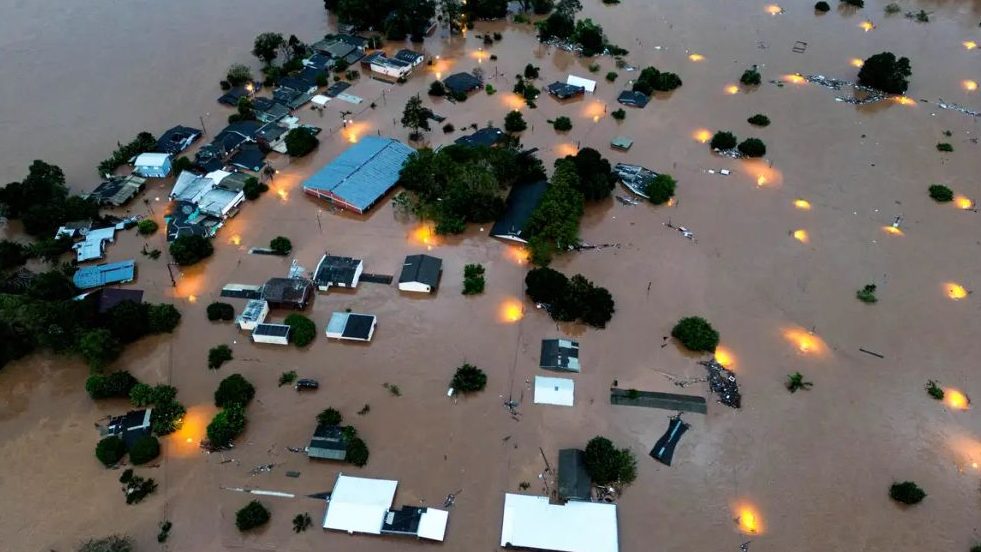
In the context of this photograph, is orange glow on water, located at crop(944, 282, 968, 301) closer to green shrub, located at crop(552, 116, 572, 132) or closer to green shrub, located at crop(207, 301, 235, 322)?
green shrub, located at crop(552, 116, 572, 132)

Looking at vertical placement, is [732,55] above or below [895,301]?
above

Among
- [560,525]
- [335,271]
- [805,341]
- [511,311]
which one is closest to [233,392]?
[335,271]

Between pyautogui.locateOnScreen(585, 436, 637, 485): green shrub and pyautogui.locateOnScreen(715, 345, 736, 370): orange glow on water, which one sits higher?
pyautogui.locateOnScreen(715, 345, 736, 370): orange glow on water

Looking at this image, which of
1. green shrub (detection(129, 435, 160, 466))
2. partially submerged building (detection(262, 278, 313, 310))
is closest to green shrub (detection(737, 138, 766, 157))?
partially submerged building (detection(262, 278, 313, 310))

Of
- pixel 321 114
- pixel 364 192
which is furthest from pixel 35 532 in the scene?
pixel 321 114

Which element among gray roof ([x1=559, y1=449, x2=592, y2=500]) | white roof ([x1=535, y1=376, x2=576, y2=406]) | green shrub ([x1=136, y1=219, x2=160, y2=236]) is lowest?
gray roof ([x1=559, y1=449, x2=592, y2=500])

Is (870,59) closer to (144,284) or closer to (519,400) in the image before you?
Answer: (519,400)
